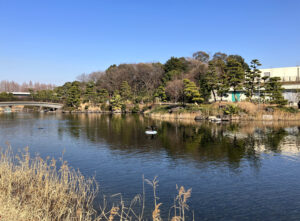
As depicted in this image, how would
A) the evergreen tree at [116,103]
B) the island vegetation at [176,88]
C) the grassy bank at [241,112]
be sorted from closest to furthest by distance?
1. the grassy bank at [241,112]
2. the island vegetation at [176,88]
3. the evergreen tree at [116,103]

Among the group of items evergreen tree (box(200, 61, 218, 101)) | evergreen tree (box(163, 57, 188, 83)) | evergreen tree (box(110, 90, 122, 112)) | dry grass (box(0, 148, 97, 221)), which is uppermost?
evergreen tree (box(163, 57, 188, 83))

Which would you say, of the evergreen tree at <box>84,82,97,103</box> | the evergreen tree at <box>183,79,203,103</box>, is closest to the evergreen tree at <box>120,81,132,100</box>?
the evergreen tree at <box>84,82,97,103</box>

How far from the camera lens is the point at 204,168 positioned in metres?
17.3

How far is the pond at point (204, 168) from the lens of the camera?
11.6 m

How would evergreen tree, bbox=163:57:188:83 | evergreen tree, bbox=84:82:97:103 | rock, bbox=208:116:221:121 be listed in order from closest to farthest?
rock, bbox=208:116:221:121 < evergreen tree, bbox=163:57:188:83 < evergreen tree, bbox=84:82:97:103

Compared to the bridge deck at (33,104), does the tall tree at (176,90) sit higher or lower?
higher

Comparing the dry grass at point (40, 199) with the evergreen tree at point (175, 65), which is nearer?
the dry grass at point (40, 199)

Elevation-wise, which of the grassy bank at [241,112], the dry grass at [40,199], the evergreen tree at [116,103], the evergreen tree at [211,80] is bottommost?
the dry grass at [40,199]

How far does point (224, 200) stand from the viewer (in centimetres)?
1209

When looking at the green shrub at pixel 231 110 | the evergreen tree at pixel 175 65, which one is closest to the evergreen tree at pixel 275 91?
the green shrub at pixel 231 110

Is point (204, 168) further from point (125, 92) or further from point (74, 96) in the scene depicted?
point (74, 96)

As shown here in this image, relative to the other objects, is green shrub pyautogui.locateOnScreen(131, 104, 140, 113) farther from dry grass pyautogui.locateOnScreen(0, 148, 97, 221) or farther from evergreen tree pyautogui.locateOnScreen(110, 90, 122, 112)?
dry grass pyautogui.locateOnScreen(0, 148, 97, 221)

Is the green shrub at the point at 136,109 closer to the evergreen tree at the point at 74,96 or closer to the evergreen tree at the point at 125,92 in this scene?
the evergreen tree at the point at 125,92

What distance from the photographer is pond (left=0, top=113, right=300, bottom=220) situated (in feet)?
38.0
